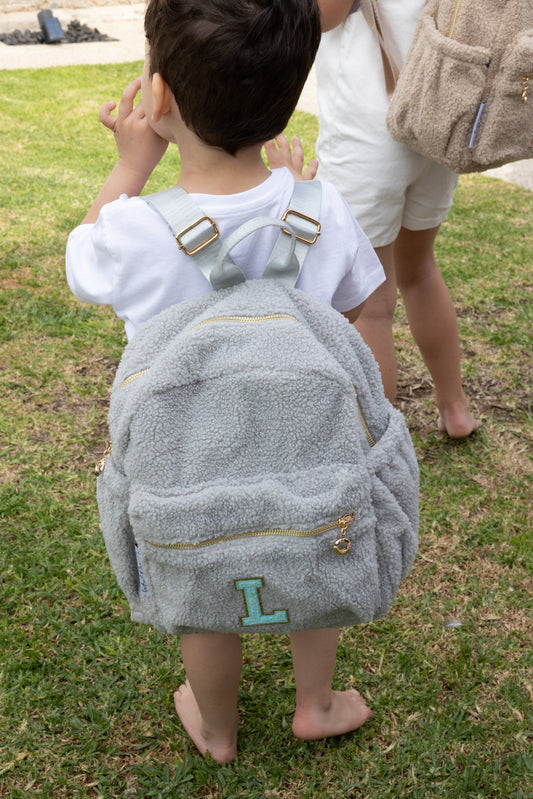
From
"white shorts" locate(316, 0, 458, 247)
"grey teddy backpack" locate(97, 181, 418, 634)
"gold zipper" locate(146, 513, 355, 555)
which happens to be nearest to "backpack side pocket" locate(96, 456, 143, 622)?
"grey teddy backpack" locate(97, 181, 418, 634)

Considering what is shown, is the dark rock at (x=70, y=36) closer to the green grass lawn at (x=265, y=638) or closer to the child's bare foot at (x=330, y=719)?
the green grass lawn at (x=265, y=638)

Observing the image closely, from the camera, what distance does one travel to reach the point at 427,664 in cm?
217

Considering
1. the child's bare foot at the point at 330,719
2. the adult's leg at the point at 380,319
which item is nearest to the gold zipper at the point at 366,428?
the child's bare foot at the point at 330,719

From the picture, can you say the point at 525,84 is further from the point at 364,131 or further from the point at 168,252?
the point at 168,252

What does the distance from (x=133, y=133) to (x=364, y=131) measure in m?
0.80

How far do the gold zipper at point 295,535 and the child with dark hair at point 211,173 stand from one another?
0.34m

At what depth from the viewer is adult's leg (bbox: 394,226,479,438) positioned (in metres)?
2.71

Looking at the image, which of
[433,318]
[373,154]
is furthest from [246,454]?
[433,318]

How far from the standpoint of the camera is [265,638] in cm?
227

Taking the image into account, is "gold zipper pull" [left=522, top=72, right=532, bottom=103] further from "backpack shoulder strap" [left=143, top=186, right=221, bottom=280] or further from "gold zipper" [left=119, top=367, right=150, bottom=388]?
"gold zipper" [left=119, top=367, right=150, bottom=388]

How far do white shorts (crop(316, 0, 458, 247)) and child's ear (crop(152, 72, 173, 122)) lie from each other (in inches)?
33.6

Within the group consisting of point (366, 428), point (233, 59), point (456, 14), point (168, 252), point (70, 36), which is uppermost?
point (233, 59)

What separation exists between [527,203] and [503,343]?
7.14 feet

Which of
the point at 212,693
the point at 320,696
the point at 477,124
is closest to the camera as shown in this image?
the point at 212,693
